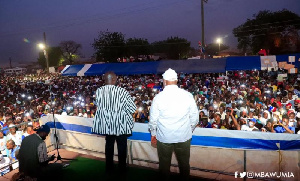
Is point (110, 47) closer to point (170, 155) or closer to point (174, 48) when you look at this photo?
point (174, 48)

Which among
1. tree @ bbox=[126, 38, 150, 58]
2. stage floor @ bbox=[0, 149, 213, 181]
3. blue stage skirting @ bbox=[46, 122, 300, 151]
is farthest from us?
tree @ bbox=[126, 38, 150, 58]

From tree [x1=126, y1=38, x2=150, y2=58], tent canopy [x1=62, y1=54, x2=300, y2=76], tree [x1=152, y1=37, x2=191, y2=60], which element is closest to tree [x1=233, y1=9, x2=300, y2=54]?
tree [x1=152, y1=37, x2=191, y2=60]

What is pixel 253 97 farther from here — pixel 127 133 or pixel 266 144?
pixel 127 133

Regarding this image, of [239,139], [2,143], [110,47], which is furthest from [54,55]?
[239,139]

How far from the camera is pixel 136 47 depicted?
49.5 m

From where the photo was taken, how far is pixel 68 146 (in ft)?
18.0

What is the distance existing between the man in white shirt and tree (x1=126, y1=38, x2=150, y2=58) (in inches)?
1770

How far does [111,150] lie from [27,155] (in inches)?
59.2

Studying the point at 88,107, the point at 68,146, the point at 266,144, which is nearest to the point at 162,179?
the point at 266,144

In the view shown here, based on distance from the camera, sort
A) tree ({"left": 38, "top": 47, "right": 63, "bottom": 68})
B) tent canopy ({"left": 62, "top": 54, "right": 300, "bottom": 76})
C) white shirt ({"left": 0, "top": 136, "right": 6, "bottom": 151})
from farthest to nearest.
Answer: tree ({"left": 38, "top": 47, "right": 63, "bottom": 68}) → tent canopy ({"left": 62, "top": 54, "right": 300, "bottom": 76}) → white shirt ({"left": 0, "top": 136, "right": 6, "bottom": 151})

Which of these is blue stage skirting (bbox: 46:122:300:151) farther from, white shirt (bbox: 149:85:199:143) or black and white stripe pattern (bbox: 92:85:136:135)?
black and white stripe pattern (bbox: 92:85:136:135)

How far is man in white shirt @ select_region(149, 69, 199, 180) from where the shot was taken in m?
2.87

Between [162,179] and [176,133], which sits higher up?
[176,133]

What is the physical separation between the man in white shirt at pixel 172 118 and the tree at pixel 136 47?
4496 cm
